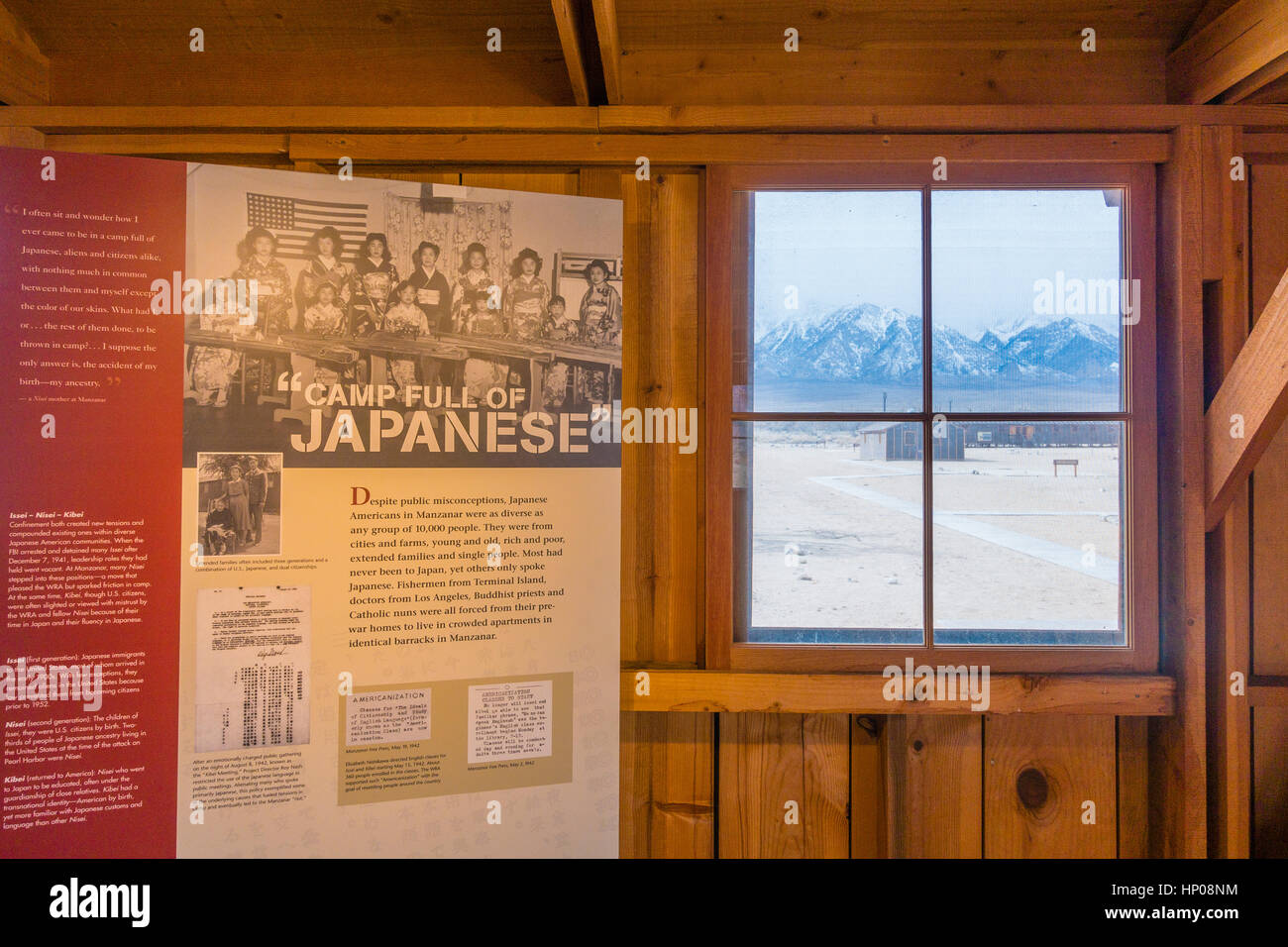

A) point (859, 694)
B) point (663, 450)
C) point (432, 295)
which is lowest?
point (859, 694)

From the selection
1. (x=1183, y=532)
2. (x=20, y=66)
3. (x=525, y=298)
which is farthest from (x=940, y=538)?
(x=20, y=66)

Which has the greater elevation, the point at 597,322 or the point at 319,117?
the point at 319,117

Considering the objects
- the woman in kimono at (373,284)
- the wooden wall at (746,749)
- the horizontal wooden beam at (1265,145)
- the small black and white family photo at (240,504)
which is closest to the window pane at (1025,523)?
the wooden wall at (746,749)

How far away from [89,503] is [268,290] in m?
0.72

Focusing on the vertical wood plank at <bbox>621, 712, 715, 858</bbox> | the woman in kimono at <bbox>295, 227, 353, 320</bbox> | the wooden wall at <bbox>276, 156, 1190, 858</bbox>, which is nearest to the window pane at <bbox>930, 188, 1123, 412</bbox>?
the wooden wall at <bbox>276, 156, 1190, 858</bbox>

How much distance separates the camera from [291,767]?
1756 millimetres

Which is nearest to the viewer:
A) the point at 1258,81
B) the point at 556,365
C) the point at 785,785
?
the point at 1258,81

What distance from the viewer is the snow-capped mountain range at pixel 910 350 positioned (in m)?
2.04

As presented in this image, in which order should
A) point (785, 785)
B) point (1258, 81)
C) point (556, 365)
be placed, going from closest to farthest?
point (1258, 81)
point (556, 365)
point (785, 785)

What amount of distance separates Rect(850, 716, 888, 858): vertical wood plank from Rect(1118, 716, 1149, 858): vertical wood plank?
73 centimetres

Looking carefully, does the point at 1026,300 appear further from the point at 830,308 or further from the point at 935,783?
the point at 935,783

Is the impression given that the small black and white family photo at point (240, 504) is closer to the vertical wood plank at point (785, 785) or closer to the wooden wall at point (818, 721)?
the wooden wall at point (818, 721)

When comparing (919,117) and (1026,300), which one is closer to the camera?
(919,117)

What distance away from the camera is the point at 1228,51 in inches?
71.6
